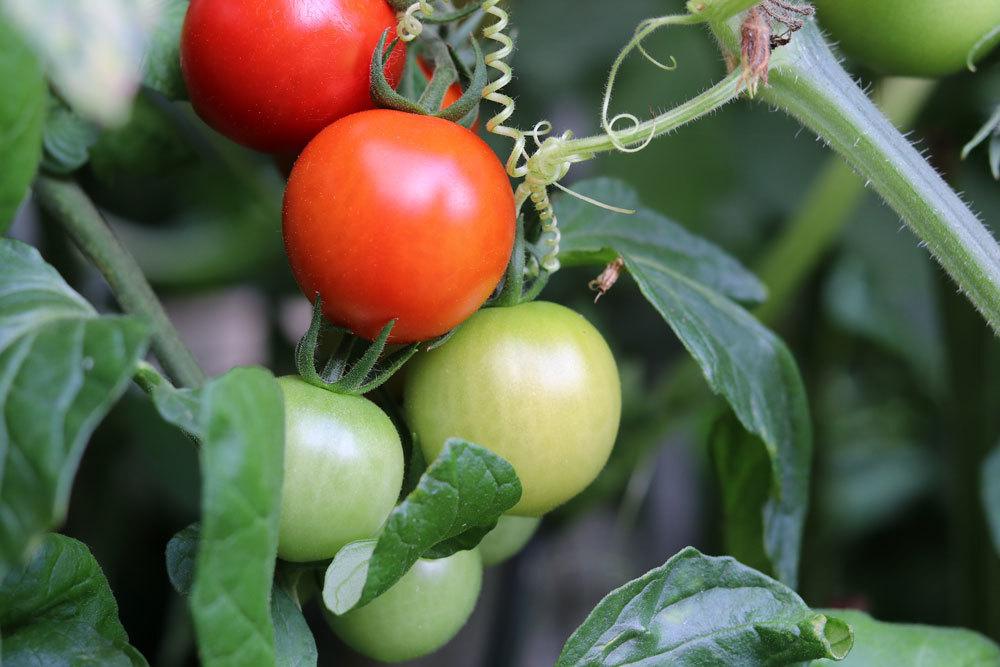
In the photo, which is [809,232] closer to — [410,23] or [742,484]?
[742,484]

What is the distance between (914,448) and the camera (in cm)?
114

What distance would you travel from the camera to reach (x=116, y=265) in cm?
47

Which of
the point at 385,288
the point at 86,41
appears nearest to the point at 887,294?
the point at 385,288

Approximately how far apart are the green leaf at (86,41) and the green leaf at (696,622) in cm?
27

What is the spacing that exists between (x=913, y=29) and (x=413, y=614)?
37cm

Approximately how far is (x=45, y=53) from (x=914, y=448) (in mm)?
1058

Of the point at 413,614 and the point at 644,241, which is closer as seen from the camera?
the point at 413,614

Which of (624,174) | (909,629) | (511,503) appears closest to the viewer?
(511,503)

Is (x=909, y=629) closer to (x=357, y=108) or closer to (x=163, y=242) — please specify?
(x=357, y=108)

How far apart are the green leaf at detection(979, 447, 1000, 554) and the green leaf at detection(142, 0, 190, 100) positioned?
501 millimetres

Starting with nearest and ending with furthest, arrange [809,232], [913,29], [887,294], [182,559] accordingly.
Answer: [182,559] → [913,29] → [809,232] → [887,294]

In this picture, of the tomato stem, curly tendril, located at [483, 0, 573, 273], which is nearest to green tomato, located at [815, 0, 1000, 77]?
the tomato stem

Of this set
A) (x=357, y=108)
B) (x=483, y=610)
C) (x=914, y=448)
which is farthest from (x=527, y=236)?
(x=914, y=448)

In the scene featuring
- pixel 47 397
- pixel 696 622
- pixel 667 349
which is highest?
pixel 47 397
